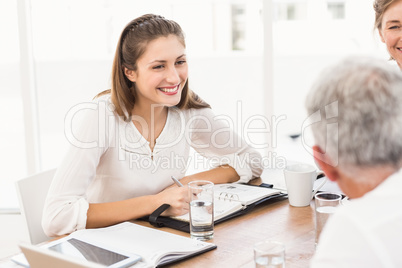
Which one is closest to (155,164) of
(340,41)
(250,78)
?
(340,41)

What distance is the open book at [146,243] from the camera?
131 centimetres

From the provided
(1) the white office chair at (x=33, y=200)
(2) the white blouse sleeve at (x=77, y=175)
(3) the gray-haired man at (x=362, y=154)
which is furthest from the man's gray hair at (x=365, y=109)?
(1) the white office chair at (x=33, y=200)

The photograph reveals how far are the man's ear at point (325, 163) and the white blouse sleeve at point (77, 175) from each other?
0.93 meters

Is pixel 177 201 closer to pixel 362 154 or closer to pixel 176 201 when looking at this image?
pixel 176 201

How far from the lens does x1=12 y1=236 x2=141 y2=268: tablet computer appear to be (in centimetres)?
102

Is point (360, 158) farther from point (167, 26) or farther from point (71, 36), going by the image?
point (71, 36)

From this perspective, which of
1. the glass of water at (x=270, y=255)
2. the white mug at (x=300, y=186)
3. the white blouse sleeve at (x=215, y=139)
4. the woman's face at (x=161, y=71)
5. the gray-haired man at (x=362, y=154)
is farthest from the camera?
the white blouse sleeve at (x=215, y=139)

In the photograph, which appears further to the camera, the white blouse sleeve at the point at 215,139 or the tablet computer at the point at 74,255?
the white blouse sleeve at the point at 215,139

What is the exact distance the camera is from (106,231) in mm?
1518

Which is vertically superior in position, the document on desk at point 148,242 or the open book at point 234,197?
the open book at point 234,197

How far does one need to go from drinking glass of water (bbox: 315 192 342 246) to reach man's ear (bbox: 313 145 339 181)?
499 mm

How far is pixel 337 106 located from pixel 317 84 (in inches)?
2.3

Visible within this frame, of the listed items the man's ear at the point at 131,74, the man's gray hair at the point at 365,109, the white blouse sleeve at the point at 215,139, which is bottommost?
the white blouse sleeve at the point at 215,139

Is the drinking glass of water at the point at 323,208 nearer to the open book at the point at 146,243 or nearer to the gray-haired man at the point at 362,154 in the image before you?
the open book at the point at 146,243
